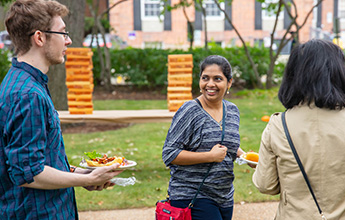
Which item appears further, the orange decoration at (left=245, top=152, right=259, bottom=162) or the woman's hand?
the orange decoration at (left=245, top=152, right=259, bottom=162)

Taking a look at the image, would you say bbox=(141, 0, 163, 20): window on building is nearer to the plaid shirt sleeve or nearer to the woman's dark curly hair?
the woman's dark curly hair

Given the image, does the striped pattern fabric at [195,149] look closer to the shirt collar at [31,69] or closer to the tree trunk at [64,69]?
the shirt collar at [31,69]

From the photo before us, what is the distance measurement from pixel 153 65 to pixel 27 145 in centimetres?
1330

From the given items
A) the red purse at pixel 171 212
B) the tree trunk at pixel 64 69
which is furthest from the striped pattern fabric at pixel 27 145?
the tree trunk at pixel 64 69

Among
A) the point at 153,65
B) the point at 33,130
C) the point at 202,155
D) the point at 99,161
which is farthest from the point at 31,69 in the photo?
the point at 153,65

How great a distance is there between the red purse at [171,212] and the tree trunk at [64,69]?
21.1ft

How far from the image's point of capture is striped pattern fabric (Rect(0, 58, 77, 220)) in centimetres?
203

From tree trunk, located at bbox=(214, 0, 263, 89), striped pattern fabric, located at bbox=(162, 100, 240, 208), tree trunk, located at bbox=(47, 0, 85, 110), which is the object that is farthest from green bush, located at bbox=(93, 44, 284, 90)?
striped pattern fabric, located at bbox=(162, 100, 240, 208)

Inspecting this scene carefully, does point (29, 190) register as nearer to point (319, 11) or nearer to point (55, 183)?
point (55, 183)

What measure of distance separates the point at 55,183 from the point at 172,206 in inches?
47.6

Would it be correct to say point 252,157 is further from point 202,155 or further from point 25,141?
point 25,141

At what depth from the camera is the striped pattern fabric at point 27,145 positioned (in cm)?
203

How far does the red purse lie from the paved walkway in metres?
2.10

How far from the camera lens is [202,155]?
307 cm
